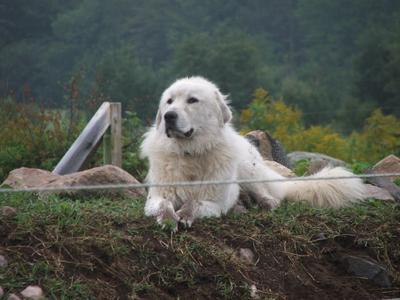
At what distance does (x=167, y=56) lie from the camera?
53.9 metres

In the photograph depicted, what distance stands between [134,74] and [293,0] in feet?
85.3

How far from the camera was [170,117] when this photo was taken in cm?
683

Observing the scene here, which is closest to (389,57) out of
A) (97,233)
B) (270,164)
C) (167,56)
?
(167,56)

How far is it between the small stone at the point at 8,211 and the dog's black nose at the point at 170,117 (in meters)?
1.55

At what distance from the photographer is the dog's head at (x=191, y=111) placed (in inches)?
272

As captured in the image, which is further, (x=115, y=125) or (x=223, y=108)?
(x=115, y=125)

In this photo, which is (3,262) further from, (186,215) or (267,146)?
(267,146)

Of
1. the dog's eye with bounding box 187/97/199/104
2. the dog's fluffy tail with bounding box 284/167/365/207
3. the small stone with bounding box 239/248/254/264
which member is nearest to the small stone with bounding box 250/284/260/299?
the small stone with bounding box 239/248/254/264

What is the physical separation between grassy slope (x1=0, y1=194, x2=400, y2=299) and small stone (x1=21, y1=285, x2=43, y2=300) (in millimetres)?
61

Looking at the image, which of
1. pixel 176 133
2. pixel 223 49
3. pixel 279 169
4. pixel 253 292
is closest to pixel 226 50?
pixel 223 49

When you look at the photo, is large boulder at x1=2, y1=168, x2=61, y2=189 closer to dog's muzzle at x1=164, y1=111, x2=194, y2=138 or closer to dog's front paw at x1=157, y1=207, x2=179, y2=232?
dog's muzzle at x1=164, y1=111, x2=194, y2=138

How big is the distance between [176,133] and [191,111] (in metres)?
0.24

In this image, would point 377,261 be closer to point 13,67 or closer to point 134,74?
point 134,74

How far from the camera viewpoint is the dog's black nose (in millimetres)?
6816
